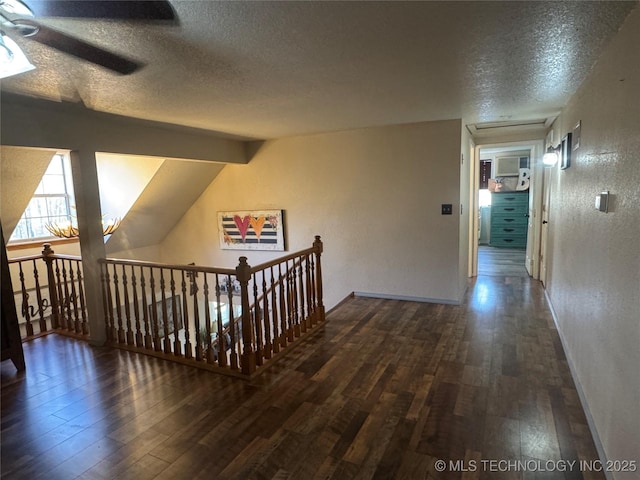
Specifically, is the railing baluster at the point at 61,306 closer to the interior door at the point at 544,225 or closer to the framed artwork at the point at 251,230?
the framed artwork at the point at 251,230

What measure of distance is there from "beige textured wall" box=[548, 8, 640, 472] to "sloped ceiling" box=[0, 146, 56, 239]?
4.38 metres

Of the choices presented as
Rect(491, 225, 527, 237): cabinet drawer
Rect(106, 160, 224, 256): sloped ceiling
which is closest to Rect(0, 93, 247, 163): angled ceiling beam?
Rect(106, 160, 224, 256): sloped ceiling

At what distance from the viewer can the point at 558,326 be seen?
11.7ft

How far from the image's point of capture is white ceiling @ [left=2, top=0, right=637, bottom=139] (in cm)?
160

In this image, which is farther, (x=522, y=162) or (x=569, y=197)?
(x=522, y=162)

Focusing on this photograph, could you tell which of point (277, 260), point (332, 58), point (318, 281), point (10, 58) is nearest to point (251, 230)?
point (318, 281)

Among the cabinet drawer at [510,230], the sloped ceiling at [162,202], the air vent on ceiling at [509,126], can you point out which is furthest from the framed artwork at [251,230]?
the cabinet drawer at [510,230]

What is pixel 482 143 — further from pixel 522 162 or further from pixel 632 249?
pixel 632 249

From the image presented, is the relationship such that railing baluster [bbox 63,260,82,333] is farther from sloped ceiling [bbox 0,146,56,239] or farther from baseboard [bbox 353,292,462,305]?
baseboard [bbox 353,292,462,305]

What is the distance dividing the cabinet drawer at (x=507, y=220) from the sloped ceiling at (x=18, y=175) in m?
8.55

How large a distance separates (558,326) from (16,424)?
4.46 metres

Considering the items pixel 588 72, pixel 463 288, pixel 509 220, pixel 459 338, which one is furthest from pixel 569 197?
pixel 509 220

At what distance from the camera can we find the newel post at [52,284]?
154 inches

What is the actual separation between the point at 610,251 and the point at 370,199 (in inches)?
122
